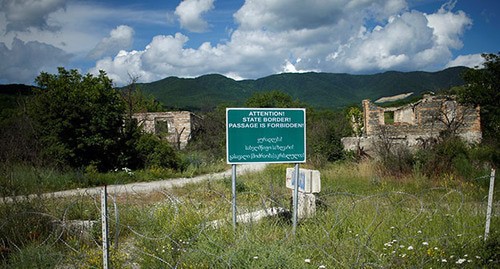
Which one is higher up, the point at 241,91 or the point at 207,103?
the point at 241,91

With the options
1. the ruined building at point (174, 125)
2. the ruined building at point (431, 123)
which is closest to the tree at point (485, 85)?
the ruined building at point (431, 123)

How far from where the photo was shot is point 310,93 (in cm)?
12669

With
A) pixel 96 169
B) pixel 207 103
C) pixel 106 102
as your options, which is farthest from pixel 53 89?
pixel 207 103

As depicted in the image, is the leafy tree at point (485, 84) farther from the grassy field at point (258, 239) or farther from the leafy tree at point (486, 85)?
the grassy field at point (258, 239)

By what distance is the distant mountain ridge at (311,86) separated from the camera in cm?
10556

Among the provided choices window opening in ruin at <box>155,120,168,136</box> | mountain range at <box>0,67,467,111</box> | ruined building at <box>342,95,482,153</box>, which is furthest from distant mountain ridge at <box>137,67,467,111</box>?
ruined building at <box>342,95,482,153</box>

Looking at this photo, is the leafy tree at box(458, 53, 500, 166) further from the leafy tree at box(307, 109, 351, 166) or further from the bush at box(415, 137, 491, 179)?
the leafy tree at box(307, 109, 351, 166)

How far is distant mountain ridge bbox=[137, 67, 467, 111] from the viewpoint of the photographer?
105562 mm

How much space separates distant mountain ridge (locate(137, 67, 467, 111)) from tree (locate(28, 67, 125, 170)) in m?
77.8

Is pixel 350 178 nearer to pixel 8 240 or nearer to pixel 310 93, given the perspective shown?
pixel 8 240

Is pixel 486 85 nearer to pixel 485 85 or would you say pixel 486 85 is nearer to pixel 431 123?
pixel 485 85

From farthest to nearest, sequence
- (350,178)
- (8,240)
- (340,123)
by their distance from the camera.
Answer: (340,123) < (350,178) < (8,240)

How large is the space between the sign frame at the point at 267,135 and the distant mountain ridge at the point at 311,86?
89.2 meters

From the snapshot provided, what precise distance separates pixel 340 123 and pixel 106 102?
444 inches
